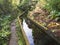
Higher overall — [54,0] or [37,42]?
[54,0]

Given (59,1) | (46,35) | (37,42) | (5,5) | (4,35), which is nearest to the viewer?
(37,42)

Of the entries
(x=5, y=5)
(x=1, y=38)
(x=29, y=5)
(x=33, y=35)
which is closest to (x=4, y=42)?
(x=1, y=38)

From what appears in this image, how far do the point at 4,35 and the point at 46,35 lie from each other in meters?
2.91

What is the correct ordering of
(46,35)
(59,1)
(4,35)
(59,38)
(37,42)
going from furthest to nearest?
1. (59,1)
2. (4,35)
3. (46,35)
4. (37,42)
5. (59,38)

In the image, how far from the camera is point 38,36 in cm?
1212

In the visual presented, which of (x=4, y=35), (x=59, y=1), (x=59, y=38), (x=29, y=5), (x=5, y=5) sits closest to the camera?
(x=59, y=38)

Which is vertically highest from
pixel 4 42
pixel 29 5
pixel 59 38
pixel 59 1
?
pixel 59 1

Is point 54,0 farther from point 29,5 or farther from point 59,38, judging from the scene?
point 29,5

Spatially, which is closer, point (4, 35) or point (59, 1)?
point (4, 35)

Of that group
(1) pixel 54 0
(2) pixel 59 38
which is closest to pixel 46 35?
(2) pixel 59 38

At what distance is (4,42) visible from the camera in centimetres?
1162

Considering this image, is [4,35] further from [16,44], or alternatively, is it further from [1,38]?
[16,44]

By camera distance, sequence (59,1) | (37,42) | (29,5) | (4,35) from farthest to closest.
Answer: (29,5), (59,1), (4,35), (37,42)

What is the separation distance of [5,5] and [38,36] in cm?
1774
